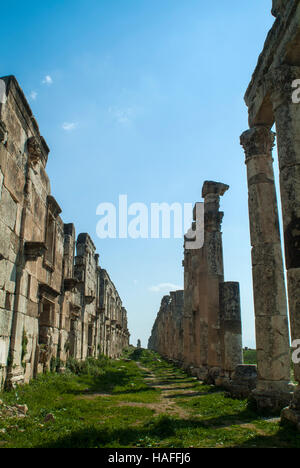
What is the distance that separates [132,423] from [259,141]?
24.2 feet

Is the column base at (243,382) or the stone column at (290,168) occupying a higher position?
the stone column at (290,168)

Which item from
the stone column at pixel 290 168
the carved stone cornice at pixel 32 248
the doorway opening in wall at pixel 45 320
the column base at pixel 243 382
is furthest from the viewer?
the doorway opening in wall at pixel 45 320

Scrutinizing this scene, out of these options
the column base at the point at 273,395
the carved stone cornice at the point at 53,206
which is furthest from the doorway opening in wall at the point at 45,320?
the column base at the point at 273,395

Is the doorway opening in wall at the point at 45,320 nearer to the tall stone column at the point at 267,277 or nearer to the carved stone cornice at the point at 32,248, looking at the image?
the carved stone cornice at the point at 32,248

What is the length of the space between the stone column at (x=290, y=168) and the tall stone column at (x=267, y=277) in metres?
1.77

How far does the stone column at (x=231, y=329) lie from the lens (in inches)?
531

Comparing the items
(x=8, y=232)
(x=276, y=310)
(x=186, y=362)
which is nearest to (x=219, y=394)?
Result: (x=276, y=310)

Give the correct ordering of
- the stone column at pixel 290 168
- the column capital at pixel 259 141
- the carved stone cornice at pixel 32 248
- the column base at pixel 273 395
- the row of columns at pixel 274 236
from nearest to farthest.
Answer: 1. the stone column at pixel 290 168
2. the row of columns at pixel 274 236
3. the column base at pixel 273 395
4. the column capital at pixel 259 141
5. the carved stone cornice at pixel 32 248

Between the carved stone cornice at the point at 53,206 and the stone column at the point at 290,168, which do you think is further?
the carved stone cornice at the point at 53,206

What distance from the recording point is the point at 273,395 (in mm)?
8039

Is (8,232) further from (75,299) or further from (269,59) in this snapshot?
(75,299)

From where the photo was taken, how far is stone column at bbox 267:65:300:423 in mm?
6852

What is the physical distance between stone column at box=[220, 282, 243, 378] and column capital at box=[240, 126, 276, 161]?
6.00m
